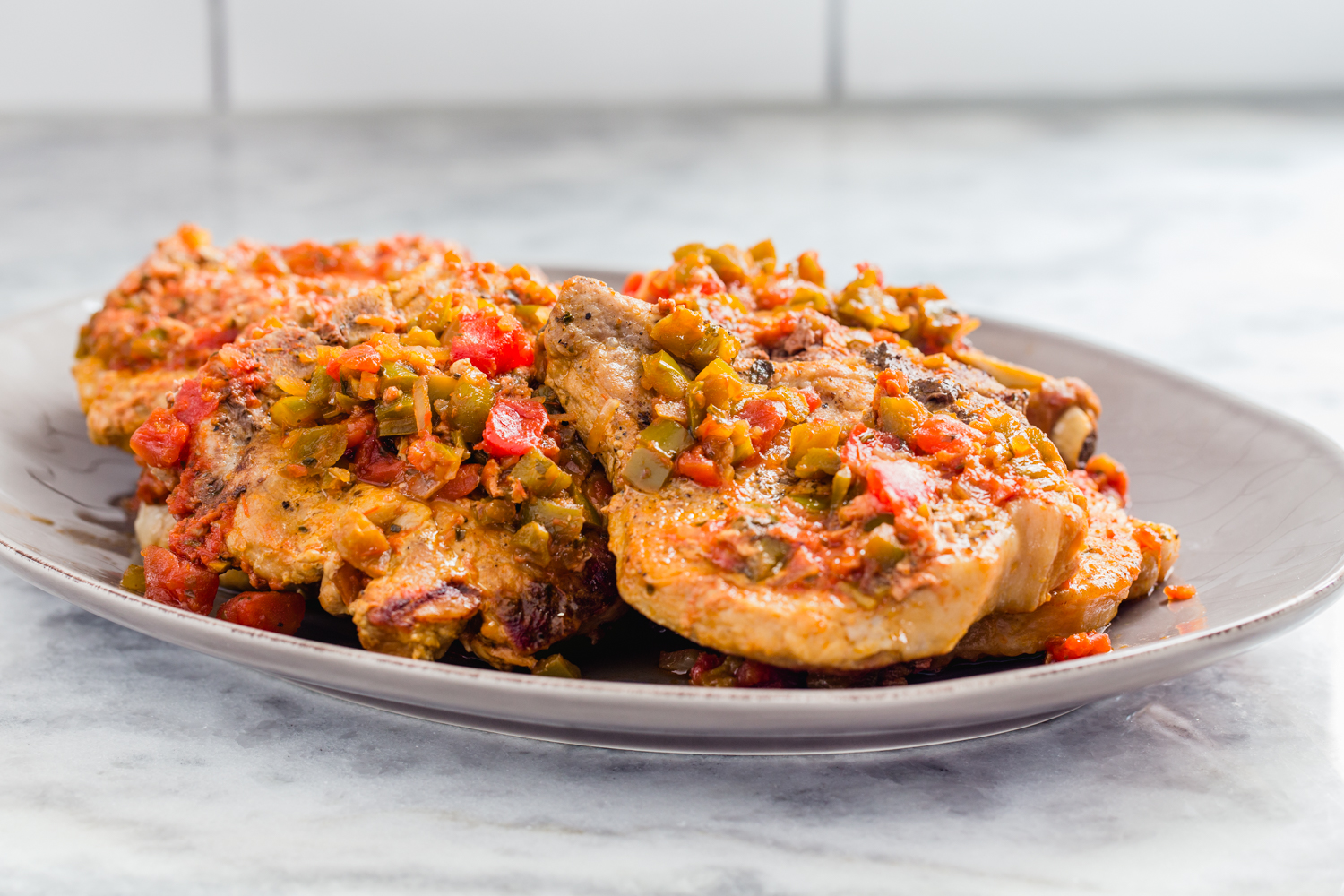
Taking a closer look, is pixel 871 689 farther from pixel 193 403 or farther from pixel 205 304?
pixel 205 304

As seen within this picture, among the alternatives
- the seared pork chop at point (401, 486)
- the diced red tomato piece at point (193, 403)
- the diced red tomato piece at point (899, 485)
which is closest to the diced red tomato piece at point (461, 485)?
the seared pork chop at point (401, 486)

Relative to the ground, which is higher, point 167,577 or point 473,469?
point 473,469

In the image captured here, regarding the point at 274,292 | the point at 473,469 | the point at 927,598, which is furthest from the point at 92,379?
the point at 927,598

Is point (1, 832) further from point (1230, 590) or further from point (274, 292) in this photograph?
point (1230, 590)

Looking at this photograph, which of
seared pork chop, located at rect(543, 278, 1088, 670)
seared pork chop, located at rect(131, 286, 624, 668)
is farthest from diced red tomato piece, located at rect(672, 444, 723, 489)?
seared pork chop, located at rect(131, 286, 624, 668)

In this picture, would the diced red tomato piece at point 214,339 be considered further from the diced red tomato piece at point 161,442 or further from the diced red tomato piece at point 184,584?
the diced red tomato piece at point 184,584

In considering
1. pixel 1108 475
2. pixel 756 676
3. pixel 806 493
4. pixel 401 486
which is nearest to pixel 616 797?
pixel 756 676
